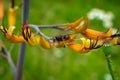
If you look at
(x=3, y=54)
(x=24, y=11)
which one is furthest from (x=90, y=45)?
(x=3, y=54)

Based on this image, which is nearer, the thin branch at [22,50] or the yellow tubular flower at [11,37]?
the yellow tubular flower at [11,37]

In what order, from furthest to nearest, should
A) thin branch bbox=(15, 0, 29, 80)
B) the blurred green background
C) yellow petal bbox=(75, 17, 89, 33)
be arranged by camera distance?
1. the blurred green background
2. thin branch bbox=(15, 0, 29, 80)
3. yellow petal bbox=(75, 17, 89, 33)

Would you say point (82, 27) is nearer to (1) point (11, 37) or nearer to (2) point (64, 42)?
(2) point (64, 42)

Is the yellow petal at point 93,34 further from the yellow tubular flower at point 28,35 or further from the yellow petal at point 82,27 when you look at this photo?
the yellow tubular flower at point 28,35

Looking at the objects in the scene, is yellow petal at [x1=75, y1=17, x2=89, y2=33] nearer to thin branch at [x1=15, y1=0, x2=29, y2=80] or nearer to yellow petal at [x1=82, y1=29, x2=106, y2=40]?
yellow petal at [x1=82, y1=29, x2=106, y2=40]

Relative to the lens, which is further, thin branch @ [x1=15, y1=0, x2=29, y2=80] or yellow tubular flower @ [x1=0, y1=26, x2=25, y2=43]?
thin branch @ [x1=15, y1=0, x2=29, y2=80]

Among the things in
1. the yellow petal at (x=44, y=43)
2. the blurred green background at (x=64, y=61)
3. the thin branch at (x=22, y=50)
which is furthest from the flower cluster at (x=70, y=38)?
the blurred green background at (x=64, y=61)

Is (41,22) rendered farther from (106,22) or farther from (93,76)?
(93,76)

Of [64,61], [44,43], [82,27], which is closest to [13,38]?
[44,43]

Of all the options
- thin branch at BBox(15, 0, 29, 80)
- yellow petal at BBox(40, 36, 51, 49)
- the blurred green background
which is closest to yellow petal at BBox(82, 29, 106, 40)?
yellow petal at BBox(40, 36, 51, 49)

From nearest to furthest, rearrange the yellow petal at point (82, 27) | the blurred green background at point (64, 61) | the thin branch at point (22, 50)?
the yellow petal at point (82, 27), the thin branch at point (22, 50), the blurred green background at point (64, 61)

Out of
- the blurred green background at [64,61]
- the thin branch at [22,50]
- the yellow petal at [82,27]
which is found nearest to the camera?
the yellow petal at [82,27]
